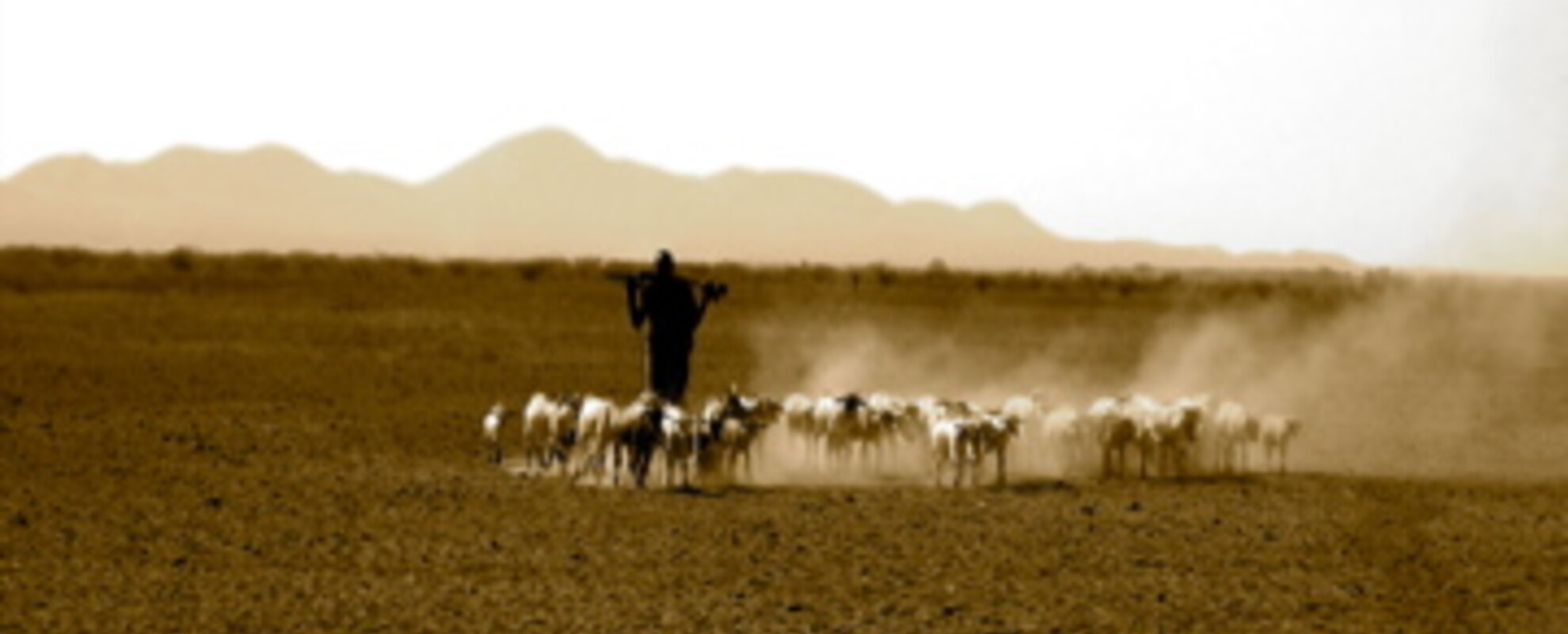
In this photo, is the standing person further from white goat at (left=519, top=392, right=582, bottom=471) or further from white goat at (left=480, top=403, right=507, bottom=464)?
white goat at (left=480, top=403, right=507, bottom=464)

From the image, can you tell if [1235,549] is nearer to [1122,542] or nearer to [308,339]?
[1122,542]

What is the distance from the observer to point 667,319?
23.8 meters

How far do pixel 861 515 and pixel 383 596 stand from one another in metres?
5.79

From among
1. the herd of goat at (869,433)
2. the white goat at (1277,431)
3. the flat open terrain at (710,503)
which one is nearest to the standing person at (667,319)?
the herd of goat at (869,433)

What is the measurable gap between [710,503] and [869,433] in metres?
3.59

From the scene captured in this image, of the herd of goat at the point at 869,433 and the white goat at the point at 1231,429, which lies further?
the white goat at the point at 1231,429

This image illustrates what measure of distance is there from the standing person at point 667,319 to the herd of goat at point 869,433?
71 cm

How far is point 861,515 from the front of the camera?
62.7ft

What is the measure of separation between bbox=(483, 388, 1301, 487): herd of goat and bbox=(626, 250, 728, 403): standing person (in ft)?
2.32

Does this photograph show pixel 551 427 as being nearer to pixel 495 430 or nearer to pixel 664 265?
pixel 495 430

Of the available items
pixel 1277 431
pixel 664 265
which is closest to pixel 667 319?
pixel 664 265

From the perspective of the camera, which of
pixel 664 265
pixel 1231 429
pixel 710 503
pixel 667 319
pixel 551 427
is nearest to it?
pixel 710 503

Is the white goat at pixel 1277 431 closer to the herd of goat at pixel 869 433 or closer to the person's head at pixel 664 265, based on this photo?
the herd of goat at pixel 869 433

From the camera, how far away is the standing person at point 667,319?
78.1 ft
